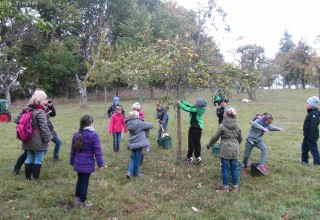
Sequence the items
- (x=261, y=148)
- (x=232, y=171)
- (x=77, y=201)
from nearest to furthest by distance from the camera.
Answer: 1. (x=77, y=201)
2. (x=232, y=171)
3. (x=261, y=148)

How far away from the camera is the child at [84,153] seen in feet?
18.2

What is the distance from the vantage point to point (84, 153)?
5605mm

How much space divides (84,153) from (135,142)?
182 centimetres

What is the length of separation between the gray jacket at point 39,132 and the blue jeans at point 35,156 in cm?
15

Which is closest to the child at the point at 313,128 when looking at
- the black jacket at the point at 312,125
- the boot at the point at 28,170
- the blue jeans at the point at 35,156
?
the black jacket at the point at 312,125

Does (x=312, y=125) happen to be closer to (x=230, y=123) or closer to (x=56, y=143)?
(x=230, y=123)

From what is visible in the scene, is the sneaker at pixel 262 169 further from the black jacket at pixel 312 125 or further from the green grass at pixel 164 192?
the black jacket at pixel 312 125

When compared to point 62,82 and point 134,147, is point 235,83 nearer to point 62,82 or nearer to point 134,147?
point 134,147

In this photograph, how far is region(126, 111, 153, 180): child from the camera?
7.22 m

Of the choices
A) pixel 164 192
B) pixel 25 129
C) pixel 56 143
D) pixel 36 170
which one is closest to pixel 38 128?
pixel 25 129

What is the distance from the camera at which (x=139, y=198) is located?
19.8ft

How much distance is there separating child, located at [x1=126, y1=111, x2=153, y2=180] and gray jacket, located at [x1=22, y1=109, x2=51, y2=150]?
1.83 meters

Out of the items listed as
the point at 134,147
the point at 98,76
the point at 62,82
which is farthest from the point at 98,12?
the point at 134,147

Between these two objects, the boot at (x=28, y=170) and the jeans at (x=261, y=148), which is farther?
the jeans at (x=261, y=148)
